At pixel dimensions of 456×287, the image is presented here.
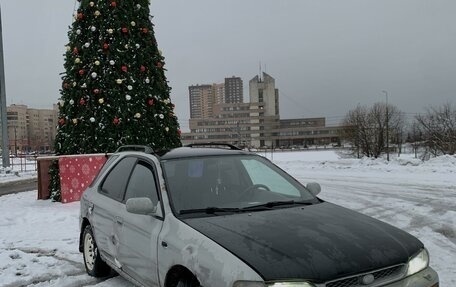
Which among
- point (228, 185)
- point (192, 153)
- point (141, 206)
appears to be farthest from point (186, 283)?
point (192, 153)

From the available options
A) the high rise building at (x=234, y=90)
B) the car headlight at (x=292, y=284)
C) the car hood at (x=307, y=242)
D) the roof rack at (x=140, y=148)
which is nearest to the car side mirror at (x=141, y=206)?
the car hood at (x=307, y=242)

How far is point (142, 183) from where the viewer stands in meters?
4.77

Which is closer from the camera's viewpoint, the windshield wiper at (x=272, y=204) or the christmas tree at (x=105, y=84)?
the windshield wiper at (x=272, y=204)

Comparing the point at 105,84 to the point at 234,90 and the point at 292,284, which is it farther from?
the point at 234,90

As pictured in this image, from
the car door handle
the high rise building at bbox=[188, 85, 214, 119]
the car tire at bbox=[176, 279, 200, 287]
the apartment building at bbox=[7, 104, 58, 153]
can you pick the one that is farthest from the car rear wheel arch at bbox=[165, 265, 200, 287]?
the high rise building at bbox=[188, 85, 214, 119]

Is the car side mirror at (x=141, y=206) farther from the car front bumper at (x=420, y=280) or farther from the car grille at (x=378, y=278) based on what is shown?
the car front bumper at (x=420, y=280)

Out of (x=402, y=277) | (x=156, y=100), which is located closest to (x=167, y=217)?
(x=402, y=277)

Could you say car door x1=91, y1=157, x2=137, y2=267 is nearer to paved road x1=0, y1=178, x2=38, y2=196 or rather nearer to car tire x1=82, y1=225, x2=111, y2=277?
car tire x1=82, y1=225, x2=111, y2=277

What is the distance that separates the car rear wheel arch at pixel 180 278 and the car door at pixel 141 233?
24cm

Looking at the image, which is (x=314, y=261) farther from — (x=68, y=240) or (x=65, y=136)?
(x=65, y=136)

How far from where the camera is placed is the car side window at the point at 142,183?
14.7 ft

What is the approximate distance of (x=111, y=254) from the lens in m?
5.08

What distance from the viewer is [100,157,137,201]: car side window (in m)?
5.17

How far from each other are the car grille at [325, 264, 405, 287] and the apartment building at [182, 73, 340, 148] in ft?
411
